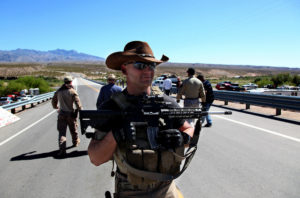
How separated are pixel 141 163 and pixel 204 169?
127 inches

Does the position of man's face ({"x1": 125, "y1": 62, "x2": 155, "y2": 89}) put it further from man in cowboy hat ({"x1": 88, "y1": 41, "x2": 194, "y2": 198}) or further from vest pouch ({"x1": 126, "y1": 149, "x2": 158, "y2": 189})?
vest pouch ({"x1": 126, "y1": 149, "x2": 158, "y2": 189})

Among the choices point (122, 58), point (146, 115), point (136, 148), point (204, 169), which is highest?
point (122, 58)

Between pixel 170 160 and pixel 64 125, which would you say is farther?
pixel 64 125

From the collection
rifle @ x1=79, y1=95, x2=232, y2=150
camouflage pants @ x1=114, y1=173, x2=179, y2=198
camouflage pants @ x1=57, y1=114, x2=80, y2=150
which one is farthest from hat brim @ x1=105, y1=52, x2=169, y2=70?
camouflage pants @ x1=57, y1=114, x2=80, y2=150

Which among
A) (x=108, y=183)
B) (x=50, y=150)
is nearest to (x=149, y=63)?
(x=108, y=183)

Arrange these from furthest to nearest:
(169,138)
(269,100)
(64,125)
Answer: (269,100) → (64,125) → (169,138)

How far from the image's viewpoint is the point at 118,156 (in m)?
1.86

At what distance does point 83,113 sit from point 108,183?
278 centimetres

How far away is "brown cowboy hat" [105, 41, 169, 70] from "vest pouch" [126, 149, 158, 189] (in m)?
0.74

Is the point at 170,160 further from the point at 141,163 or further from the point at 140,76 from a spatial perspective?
the point at 140,76

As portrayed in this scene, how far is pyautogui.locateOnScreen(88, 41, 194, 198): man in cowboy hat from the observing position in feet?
5.71

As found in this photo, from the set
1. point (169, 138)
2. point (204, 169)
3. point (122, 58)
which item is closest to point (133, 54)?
point (122, 58)

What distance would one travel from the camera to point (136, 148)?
178cm

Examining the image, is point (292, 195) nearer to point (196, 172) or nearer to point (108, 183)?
point (196, 172)
